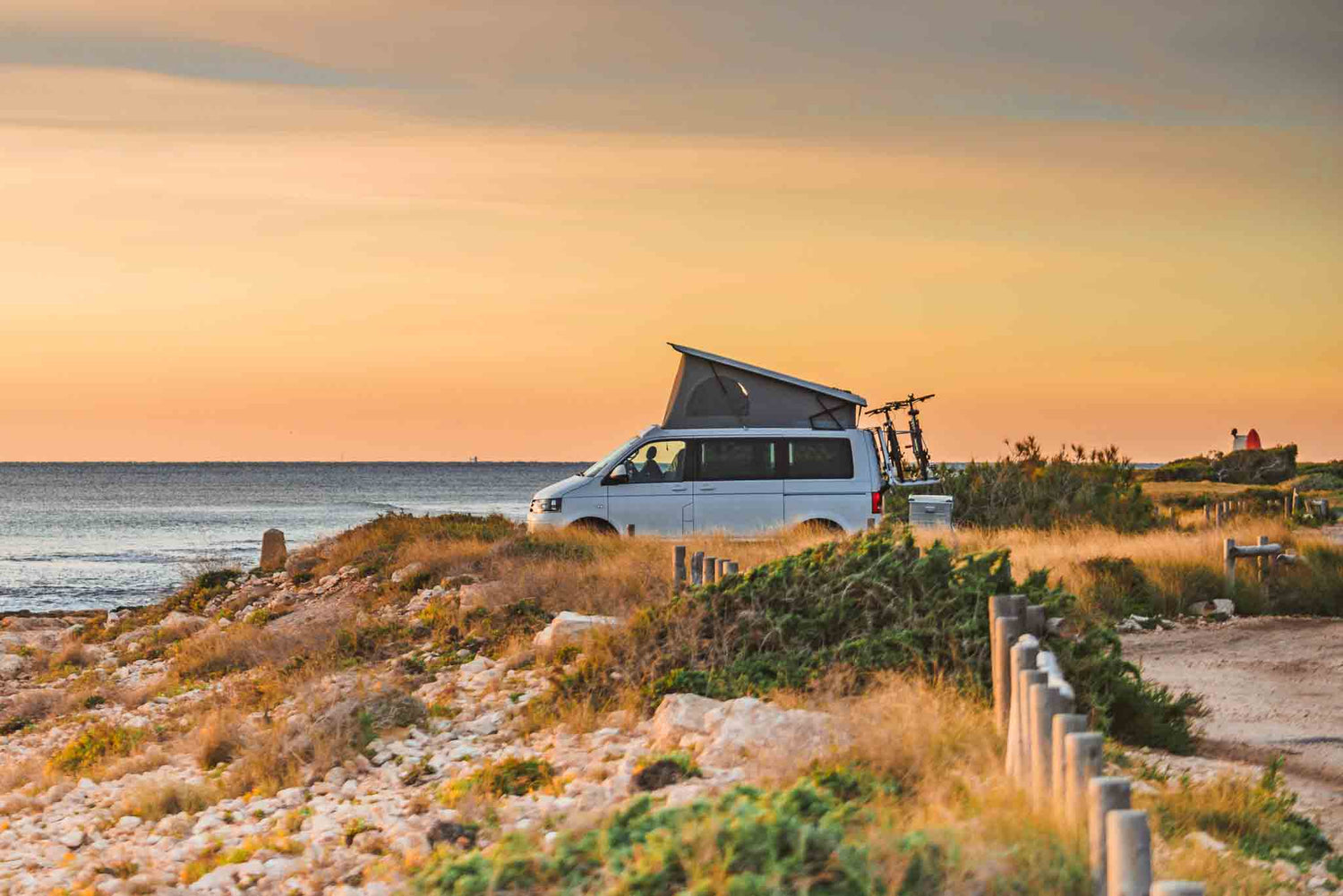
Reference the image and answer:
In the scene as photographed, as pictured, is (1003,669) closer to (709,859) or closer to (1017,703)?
(1017,703)

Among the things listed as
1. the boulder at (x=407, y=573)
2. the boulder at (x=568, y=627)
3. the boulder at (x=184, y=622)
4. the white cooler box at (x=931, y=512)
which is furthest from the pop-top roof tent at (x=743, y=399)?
the boulder at (x=568, y=627)

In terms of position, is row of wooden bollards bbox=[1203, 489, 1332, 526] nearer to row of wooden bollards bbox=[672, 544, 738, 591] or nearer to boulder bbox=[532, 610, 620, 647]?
row of wooden bollards bbox=[672, 544, 738, 591]

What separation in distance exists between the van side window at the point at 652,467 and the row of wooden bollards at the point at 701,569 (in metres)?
4.87

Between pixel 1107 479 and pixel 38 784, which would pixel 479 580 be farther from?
pixel 1107 479

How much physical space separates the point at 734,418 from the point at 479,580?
213 inches

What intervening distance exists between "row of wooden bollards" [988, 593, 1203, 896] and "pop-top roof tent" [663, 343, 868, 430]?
12.2 meters

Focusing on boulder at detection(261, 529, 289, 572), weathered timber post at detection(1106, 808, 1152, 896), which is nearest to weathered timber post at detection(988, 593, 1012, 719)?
weathered timber post at detection(1106, 808, 1152, 896)

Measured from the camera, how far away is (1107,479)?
25000 mm

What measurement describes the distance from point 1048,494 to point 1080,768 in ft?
65.7

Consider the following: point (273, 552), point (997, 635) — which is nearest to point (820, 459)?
point (997, 635)

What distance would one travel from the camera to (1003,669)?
293 inches

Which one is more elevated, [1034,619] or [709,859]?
[1034,619]

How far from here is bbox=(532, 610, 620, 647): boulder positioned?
11289mm

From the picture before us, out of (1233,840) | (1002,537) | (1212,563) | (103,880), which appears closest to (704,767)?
(1233,840)
